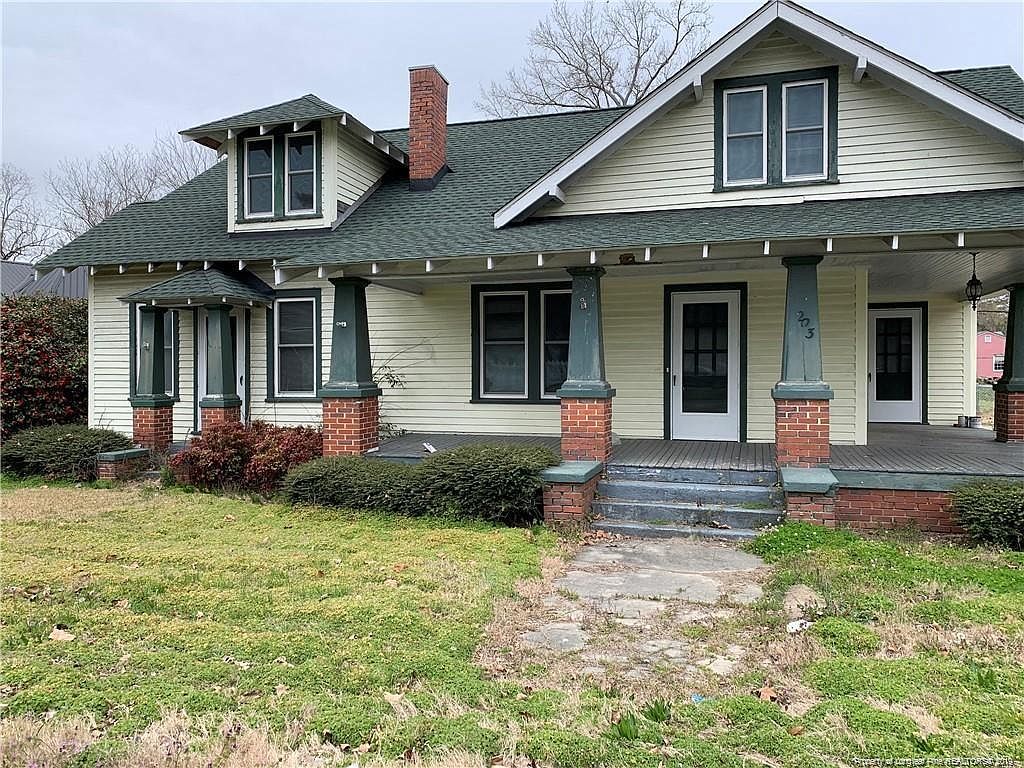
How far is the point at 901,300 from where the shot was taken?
44.7 feet

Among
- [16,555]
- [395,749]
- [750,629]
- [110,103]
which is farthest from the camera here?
[110,103]

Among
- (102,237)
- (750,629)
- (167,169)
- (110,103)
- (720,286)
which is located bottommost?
(750,629)

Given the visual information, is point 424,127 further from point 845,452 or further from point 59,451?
point 845,452

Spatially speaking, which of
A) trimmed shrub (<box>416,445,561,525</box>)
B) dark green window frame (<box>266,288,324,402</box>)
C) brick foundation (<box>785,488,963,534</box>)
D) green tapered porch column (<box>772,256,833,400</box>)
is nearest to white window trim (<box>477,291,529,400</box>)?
dark green window frame (<box>266,288,324,402</box>)

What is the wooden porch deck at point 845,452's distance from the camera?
8.14m

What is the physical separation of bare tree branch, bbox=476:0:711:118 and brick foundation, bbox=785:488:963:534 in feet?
65.4

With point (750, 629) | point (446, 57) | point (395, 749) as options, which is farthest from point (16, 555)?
point (446, 57)

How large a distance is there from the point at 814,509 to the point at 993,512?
1.60m

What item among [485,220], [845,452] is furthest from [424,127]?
[845,452]

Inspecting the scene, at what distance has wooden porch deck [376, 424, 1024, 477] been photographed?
814cm

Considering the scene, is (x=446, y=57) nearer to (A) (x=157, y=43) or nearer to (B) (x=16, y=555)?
(A) (x=157, y=43)

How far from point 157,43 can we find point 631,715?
82.3 feet

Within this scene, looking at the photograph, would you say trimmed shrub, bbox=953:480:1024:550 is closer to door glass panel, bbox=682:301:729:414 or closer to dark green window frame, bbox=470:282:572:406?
door glass panel, bbox=682:301:729:414

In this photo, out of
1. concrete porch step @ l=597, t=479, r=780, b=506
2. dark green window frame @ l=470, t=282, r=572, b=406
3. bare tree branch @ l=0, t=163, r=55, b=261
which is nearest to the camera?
concrete porch step @ l=597, t=479, r=780, b=506
